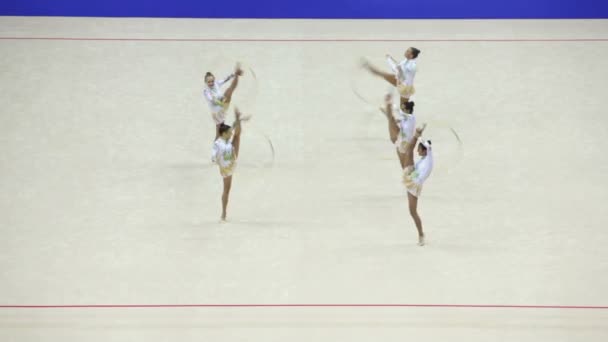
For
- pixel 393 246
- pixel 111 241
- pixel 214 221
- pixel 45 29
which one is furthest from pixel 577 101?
pixel 45 29

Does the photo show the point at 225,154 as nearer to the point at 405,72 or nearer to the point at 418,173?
the point at 418,173

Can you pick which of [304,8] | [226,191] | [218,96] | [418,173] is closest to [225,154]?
[226,191]

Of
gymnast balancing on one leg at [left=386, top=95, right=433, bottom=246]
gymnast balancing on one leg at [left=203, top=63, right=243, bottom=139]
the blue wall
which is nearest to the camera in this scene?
gymnast balancing on one leg at [left=386, top=95, right=433, bottom=246]

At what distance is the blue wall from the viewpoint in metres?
13.8

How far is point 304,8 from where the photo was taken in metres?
13.8

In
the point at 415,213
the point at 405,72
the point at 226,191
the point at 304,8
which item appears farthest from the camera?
the point at 304,8

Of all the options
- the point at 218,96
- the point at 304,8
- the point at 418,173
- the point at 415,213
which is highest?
the point at 304,8

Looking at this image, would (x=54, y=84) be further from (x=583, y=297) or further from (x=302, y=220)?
(x=583, y=297)

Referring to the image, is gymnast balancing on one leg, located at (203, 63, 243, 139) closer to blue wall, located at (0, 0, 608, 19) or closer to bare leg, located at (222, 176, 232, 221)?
bare leg, located at (222, 176, 232, 221)

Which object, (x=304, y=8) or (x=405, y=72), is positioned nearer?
(x=405, y=72)

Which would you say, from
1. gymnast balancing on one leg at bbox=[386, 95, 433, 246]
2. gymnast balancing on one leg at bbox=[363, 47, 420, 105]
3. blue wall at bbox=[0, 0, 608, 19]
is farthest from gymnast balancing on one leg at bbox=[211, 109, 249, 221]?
blue wall at bbox=[0, 0, 608, 19]

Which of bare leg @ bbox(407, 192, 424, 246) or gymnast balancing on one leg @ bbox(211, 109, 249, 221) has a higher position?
gymnast balancing on one leg @ bbox(211, 109, 249, 221)

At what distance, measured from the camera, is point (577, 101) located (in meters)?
11.8

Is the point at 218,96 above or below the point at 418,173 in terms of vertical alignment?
above
